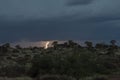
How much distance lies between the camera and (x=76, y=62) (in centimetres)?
5047

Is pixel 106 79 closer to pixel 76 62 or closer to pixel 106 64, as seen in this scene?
pixel 76 62

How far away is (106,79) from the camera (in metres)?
44.1

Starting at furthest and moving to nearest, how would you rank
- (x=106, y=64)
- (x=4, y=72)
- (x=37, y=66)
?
(x=106, y=64) < (x=4, y=72) < (x=37, y=66)

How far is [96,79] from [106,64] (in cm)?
1787

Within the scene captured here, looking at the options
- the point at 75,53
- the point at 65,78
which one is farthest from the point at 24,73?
the point at 65,78

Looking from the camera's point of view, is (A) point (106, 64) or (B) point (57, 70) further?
(A) point (106, 64)

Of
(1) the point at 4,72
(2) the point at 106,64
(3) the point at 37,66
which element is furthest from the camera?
(2) the point at 106,64

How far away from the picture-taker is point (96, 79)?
143 feet

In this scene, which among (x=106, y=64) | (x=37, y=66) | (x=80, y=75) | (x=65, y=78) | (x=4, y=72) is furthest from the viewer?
(x=106, y=64)

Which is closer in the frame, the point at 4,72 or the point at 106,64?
the point at 4,72

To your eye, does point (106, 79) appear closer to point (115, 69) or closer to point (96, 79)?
point (96, 79)

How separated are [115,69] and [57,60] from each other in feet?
37.1

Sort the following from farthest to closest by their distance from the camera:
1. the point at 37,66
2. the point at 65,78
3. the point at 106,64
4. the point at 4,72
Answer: the point at 106,64
the point at 4,72
the point at 37,66
the point at 65,78

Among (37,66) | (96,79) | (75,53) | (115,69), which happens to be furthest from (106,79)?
(115,69)
